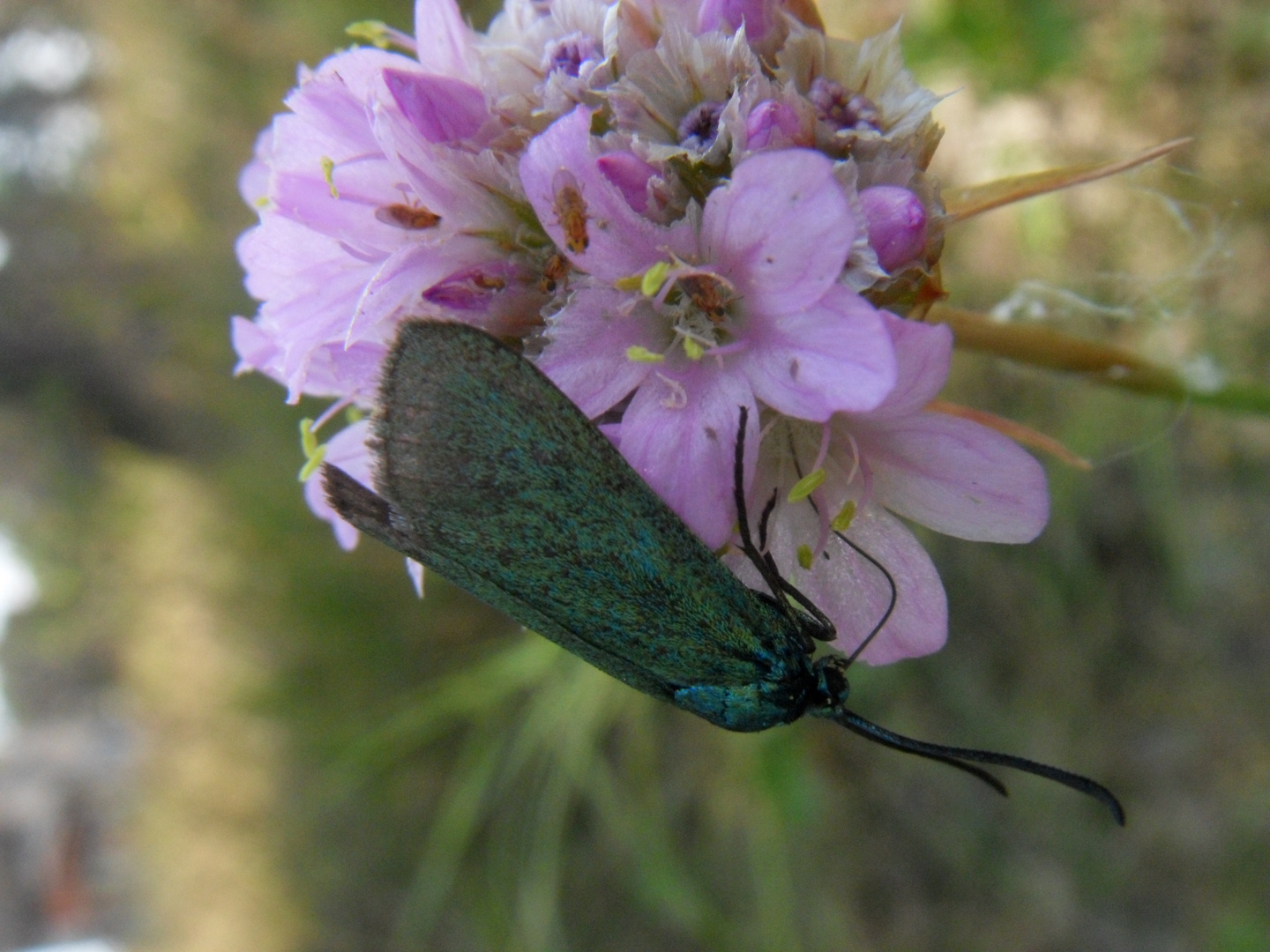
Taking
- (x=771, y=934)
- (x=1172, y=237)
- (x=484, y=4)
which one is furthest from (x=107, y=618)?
(x=1172, y=237)

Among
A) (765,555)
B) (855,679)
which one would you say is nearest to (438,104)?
(765,555)

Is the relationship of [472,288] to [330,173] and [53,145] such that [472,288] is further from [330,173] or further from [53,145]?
[53,145]

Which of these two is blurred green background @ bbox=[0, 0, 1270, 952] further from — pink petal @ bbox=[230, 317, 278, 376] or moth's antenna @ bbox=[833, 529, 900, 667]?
pink petal @ bbox=[230, 317, 278, 376]

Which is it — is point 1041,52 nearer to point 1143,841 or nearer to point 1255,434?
point 1255,434

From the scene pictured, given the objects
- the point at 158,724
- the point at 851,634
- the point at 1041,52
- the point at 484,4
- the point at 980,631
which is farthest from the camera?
the point at 158,724

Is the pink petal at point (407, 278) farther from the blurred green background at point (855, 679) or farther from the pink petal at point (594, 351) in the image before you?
→ the blurred green background at point (855, 679)

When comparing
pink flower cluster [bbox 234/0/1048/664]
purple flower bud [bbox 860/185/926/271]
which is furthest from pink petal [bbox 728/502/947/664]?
purple flower bud [bbox 860/185/926/271]

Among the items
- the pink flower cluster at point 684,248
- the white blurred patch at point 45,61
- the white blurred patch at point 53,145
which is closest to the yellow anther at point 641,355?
the pink flower cluster at point 684,248
